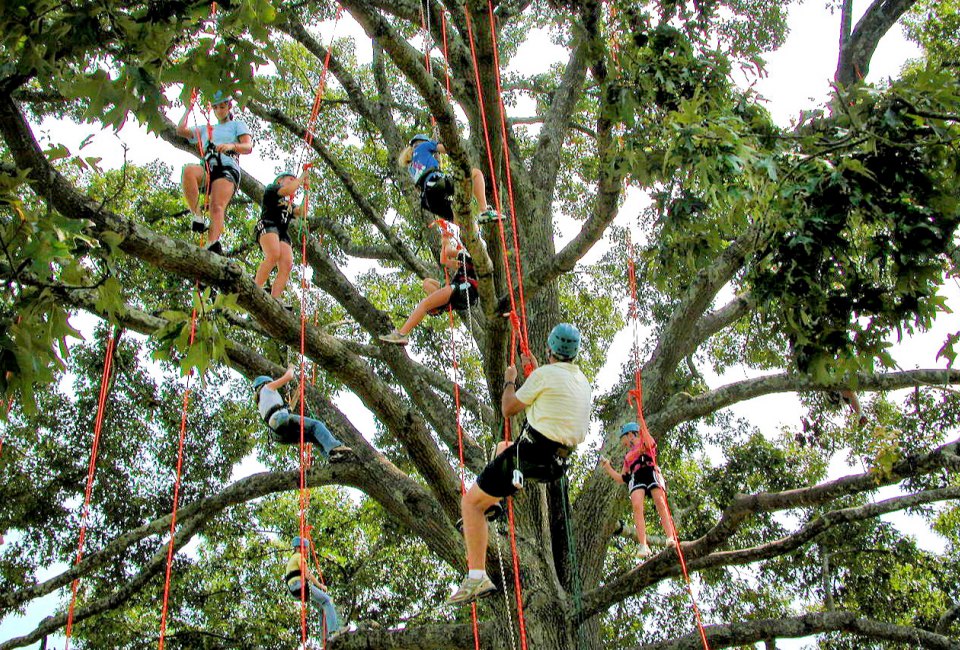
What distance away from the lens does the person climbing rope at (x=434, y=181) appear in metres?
5.78

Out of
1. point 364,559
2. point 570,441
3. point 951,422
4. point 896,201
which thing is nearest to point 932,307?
point 896,201

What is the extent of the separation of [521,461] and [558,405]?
37cm

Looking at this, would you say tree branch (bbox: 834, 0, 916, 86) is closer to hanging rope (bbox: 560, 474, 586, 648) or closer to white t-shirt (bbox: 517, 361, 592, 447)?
hanging rope (bbox: 560, 474, 586, 648)

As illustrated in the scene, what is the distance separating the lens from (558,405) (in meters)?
4.60

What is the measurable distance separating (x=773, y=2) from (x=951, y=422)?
5288mm

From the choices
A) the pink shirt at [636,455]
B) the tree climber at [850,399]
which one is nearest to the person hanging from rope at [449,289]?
the pink shirt at [636,455]

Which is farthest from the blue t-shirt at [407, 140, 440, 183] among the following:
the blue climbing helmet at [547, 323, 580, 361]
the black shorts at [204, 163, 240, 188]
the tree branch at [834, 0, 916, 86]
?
the tree branch at [834, 0, 916, 86]

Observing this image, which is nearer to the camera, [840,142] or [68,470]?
[840,142]

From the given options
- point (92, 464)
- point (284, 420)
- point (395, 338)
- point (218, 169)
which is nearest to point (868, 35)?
point (395, 338)

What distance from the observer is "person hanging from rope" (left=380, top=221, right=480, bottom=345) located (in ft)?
19.9

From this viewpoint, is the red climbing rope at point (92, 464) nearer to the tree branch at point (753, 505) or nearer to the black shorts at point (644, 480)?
the tree branch at point (753, 505)

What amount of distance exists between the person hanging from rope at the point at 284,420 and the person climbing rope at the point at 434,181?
1.64m

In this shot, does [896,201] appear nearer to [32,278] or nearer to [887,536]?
[32,278]

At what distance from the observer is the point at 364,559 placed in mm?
9734
